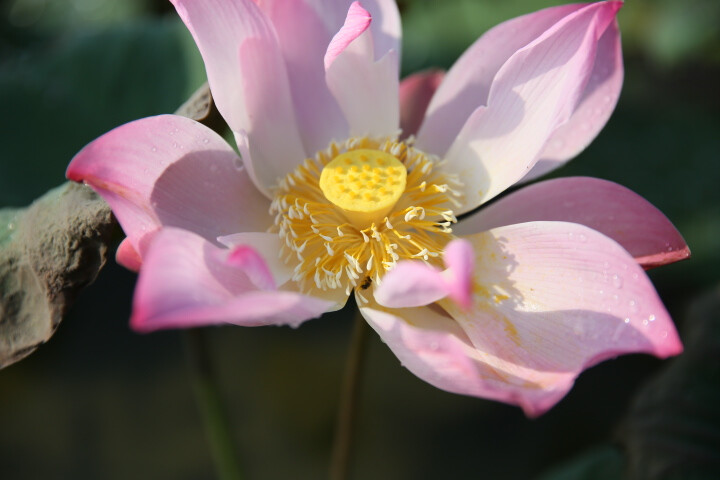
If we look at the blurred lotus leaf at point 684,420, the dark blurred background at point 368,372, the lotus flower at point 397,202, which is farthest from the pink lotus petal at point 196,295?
the dark blurred background at point 368,372

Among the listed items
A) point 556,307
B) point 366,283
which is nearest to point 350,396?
point 366,283

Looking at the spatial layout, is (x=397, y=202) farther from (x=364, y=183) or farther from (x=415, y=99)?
(x=415, y=99)

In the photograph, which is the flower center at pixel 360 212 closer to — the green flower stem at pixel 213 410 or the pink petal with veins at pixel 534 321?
the pink petal with veins at pixel 534 321

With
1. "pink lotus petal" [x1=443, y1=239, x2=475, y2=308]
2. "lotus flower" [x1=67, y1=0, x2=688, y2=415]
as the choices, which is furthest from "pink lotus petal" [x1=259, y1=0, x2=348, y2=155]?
"pink lotus petal" [x1=443, y1=239, x2=475, y2=308]

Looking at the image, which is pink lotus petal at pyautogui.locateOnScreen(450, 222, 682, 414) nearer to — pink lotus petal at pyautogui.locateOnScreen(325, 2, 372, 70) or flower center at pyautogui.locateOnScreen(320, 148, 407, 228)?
flower center at pyautogui.locateOnScreen(320, 148, 407, 228)

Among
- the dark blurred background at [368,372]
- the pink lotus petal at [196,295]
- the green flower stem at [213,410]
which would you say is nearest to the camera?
the pink lotus petal at [196,295]

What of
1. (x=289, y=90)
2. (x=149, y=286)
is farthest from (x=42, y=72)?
A: (x=149, y=286)
